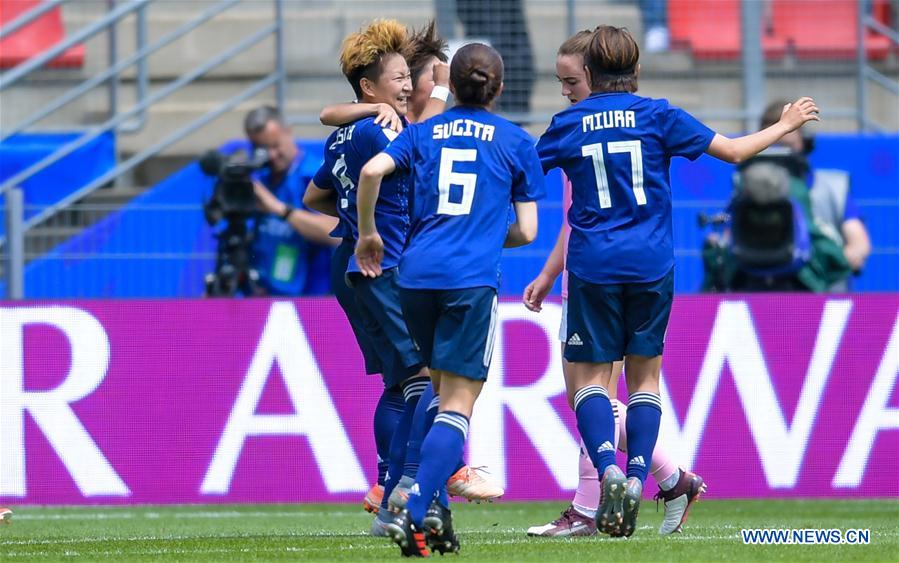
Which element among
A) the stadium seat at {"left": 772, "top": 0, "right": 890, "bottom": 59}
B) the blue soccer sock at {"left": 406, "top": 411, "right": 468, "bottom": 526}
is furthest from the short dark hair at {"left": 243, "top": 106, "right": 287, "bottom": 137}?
the blue soccer sock at {"left": 406, "top": 411, "right": 468, "bottom": 526}

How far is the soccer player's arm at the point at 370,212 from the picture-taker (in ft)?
19.5

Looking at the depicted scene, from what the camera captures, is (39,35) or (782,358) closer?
(782,358)

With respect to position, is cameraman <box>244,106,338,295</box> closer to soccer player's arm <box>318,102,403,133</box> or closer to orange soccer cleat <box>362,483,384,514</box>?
orange soccer cleat <box>362,483,384,514</box>

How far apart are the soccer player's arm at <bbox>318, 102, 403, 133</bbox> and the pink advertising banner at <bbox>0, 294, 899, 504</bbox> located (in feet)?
10.0

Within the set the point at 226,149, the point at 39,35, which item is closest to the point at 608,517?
the point at 226,149

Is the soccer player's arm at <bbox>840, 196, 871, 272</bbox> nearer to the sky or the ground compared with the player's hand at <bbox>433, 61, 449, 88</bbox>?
nearer to the ground

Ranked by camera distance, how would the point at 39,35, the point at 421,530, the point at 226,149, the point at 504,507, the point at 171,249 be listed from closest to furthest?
the point at 421,530
the point at 504,507
the point at 171,249
the point at 226,149
the point at 39,35

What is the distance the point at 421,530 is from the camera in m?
5.80

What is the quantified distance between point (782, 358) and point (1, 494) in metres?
4.57

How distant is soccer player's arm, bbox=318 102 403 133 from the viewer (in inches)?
259

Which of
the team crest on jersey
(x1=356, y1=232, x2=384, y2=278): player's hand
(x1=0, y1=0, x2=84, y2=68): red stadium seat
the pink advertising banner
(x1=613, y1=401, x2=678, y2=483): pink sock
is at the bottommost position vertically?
the pink advertising banner

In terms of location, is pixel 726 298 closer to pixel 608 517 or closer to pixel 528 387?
pixel 528 387

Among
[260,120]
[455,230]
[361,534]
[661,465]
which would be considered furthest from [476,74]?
[260,120]

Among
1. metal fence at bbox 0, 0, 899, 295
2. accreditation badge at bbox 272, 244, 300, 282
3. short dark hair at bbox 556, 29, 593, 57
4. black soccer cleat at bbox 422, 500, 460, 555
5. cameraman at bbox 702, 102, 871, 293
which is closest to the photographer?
black soccer cleat at bbox 422, 500, 460, 555
